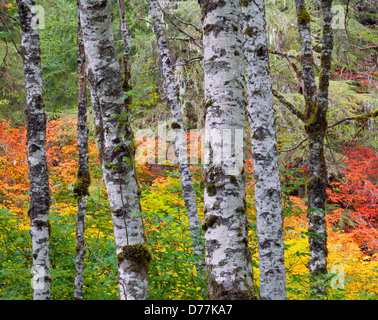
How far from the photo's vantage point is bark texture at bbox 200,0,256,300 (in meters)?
1.87

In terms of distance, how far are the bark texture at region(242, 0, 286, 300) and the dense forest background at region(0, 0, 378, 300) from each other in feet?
0.84

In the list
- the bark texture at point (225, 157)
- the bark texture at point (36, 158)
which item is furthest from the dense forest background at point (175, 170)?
the bark texture at point (225, 157)

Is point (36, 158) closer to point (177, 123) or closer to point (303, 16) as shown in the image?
point (177, 123)

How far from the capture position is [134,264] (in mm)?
2529

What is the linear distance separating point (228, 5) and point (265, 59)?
Result: 5.56ft

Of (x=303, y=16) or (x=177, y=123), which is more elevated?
(x=303, y=16)

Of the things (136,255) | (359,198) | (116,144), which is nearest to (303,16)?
(116,144)

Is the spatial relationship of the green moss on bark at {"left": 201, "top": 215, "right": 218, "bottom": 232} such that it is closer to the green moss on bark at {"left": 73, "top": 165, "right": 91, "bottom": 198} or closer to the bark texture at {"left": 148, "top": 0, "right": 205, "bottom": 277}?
the green moss on bark at {"left": 73, "top": 165, "right": 91, "bottom": 198}

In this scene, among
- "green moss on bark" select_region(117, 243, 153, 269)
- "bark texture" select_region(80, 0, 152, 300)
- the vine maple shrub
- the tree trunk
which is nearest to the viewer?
"bark texture" select_region(80, 0, 152, 300)

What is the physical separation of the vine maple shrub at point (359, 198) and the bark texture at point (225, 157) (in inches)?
386

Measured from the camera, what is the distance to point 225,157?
1994 millimetres

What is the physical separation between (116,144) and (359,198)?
1145 centimetres

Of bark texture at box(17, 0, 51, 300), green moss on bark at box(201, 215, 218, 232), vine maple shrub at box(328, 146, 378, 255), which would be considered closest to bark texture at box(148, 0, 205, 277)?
bark texture at box(17, 0, 51, 300)
